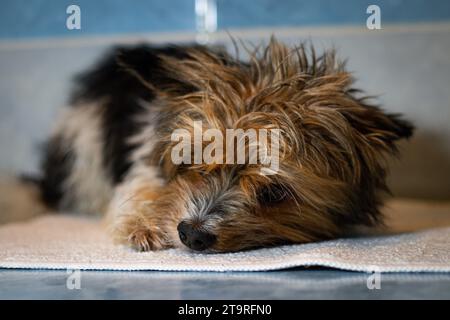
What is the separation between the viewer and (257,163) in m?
2.11

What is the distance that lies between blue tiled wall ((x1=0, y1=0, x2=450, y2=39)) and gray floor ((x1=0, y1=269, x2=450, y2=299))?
6.60 ft

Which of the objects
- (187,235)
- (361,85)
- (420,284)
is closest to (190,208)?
(187,235)

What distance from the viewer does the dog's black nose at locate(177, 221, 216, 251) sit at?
2014 mm

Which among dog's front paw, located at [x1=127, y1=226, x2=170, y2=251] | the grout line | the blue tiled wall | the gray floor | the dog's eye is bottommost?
the gray floor

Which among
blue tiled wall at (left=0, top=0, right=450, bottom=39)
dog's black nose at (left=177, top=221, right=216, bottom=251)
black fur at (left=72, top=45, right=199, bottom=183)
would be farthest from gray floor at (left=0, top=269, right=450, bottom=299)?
blue tiled wall at (left=0, top=0, right=450, bottom=39)

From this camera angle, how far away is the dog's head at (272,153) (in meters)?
2.10

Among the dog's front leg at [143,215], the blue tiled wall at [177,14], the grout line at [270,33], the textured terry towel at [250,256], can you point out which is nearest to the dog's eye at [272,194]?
the textured terry towel at [250,256]

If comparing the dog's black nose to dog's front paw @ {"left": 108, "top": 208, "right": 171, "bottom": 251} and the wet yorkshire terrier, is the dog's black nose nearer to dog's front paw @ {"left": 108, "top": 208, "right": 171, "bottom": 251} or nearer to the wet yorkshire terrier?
the wet yorkshire terrier

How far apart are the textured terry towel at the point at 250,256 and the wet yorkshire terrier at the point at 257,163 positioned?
0.23 ft

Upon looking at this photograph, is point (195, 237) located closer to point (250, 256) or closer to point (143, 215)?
point (250, 256)

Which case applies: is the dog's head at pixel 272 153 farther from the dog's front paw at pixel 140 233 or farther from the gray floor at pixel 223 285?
the gray floor at pixel 223 285

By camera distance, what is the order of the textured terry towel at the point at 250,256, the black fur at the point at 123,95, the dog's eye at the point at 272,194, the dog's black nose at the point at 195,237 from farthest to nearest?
the black fur at the point at 123,95 → the dog's eye at the point at 272,194 → the dog's black nose at the point at 195,237 → the textured terry towel at the point at 250,256

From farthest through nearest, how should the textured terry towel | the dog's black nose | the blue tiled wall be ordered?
the blue tiled wall → the dog's black nose → the textured terry towel

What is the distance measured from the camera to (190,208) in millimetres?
2076
